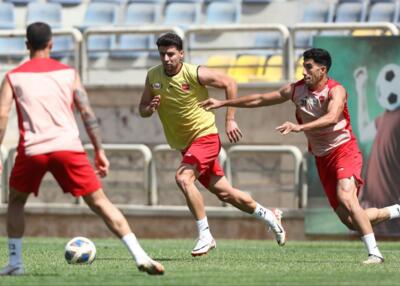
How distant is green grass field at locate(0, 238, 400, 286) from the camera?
1131 centimetres

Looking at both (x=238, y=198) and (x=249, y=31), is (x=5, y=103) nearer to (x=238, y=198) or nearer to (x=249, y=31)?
(x=238, y=198)

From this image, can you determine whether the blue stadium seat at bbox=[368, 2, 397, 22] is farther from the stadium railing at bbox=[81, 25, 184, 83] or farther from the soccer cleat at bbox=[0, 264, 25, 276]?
the soccer cleat at bbox=[0, 264, 25, 276]

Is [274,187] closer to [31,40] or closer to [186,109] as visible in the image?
[186,109]

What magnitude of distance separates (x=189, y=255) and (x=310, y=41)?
31.2ft

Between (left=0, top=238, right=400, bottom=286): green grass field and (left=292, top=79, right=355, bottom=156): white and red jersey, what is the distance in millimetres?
1254

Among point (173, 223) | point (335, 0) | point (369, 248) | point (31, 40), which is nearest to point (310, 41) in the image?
point (335, 0)

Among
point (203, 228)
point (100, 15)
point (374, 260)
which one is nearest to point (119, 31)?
point (100, 15)

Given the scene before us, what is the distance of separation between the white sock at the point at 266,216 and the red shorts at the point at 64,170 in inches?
185

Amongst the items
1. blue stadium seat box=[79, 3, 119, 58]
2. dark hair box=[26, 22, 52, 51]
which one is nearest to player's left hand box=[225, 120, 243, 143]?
dark hair box=[26, 22, 52, 51]

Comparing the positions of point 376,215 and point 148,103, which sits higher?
point 148,103

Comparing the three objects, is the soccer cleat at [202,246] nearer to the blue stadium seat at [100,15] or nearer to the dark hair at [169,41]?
the dark hair at [169,41]

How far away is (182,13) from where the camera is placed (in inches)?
1061

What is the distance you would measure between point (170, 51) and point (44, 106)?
3835 millimetres

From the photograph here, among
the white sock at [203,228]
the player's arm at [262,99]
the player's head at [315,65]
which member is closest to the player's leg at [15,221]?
the player's arm at [262,99]
